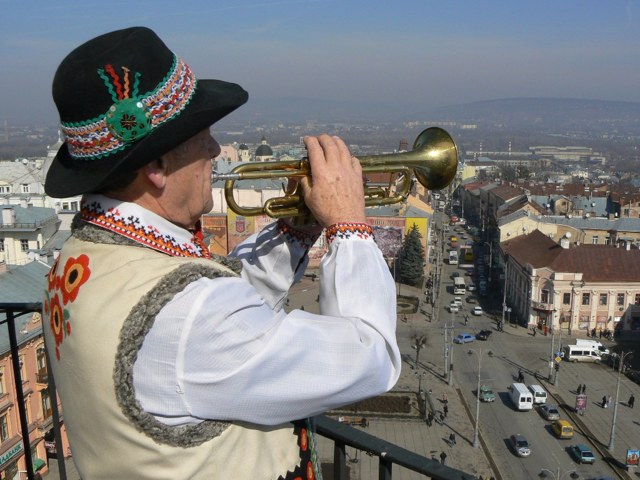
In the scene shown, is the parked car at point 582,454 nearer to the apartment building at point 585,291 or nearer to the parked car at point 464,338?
the parked car at point 464,338

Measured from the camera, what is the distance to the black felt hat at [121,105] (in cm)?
155

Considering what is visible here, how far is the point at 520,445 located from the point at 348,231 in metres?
18.4

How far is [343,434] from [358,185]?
0.88 m

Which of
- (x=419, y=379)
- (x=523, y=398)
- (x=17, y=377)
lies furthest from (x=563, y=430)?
(x=17, y=377)

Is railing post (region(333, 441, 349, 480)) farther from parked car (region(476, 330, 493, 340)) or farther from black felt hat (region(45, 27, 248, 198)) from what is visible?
parked car (region(476, 330, 493, 340))

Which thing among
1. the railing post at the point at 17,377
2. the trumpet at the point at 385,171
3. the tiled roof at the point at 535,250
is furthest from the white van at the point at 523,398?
the railing post at the point at 17,377

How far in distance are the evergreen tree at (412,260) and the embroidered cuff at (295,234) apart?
114 ft

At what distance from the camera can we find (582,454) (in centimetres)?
1784

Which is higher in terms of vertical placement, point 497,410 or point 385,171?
point 385,171

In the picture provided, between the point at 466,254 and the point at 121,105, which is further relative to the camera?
the point at 466,254

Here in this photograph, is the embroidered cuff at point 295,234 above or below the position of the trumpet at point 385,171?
below

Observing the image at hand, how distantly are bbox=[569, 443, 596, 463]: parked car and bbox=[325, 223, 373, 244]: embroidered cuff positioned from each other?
1845cm

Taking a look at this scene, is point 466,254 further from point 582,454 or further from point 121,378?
point 121,378

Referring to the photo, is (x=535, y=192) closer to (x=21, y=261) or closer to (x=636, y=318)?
(x=636, y=318)
